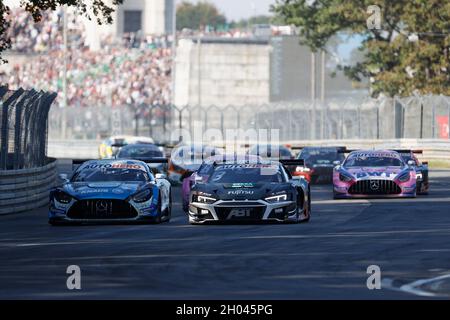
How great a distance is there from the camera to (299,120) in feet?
225

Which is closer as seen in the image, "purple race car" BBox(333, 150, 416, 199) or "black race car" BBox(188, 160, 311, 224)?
"black race car" BBox(188, 160, 311, 224)

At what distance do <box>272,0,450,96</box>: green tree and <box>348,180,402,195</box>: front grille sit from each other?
129 feet

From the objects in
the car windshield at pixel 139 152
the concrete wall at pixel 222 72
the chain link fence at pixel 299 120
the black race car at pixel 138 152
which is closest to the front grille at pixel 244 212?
the black race car at pixel 138 152

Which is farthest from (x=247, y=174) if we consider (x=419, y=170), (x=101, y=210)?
(x=419, y=170)

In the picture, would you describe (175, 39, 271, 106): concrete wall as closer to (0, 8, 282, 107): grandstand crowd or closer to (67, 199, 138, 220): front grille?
(0, 8, 282, 107): grandstand crowd

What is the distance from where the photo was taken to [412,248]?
18188 mm

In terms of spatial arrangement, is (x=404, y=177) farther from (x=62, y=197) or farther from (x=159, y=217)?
(x=62, y=197)

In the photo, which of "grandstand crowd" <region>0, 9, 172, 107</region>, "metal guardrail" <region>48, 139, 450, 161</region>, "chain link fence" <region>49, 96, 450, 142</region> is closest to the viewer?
"metal guardrail" <region>48, 139, 450, 161</region>

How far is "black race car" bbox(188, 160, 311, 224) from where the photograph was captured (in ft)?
75.0

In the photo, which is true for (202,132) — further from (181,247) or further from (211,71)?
(181,247)

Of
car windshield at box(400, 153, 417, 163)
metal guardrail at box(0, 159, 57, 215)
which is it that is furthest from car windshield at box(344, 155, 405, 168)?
metal guardrail at box(0, 159, 57, 215)

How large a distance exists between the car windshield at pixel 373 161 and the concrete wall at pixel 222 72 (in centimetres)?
6473

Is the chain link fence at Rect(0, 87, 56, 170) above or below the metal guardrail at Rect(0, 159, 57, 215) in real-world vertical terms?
above

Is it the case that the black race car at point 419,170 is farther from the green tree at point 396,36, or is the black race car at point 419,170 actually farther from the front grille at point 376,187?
the green tree at point 396,36
